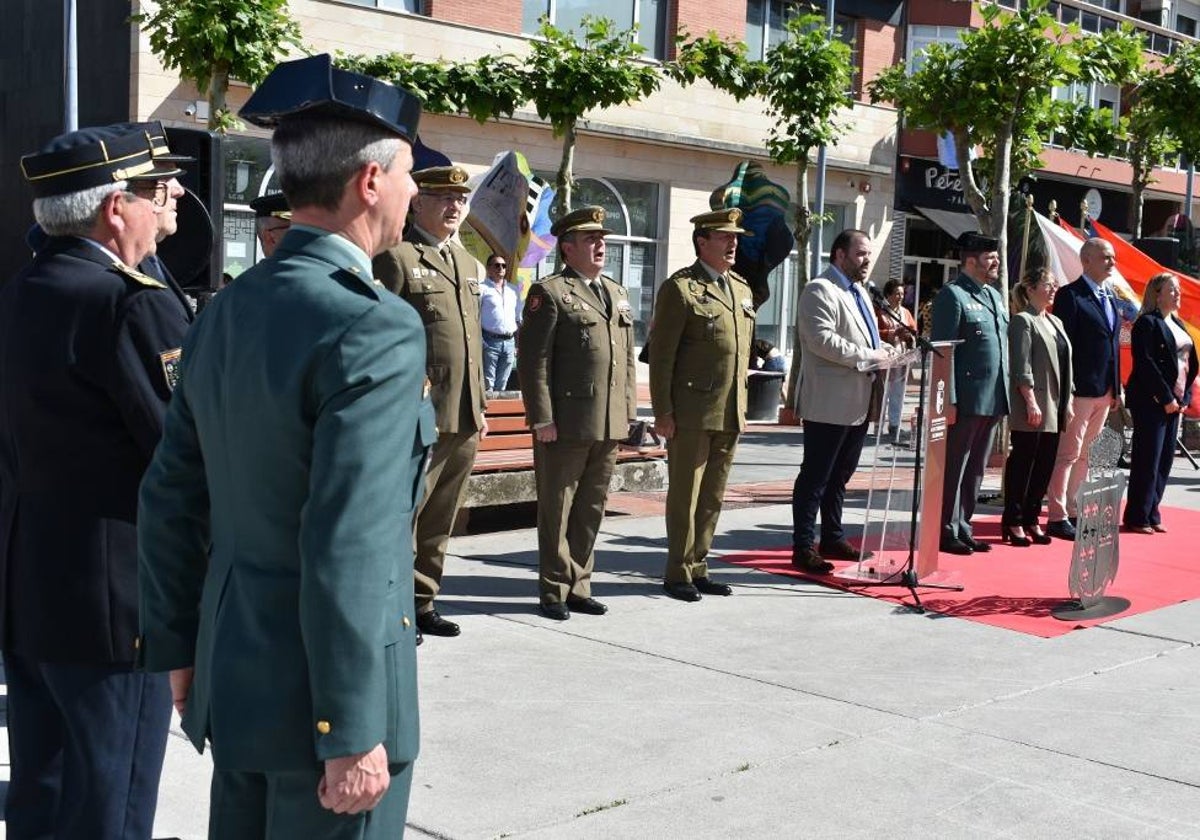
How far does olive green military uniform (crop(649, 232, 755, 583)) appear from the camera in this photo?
7551 mm

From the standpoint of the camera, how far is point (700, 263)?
7738 millimetres

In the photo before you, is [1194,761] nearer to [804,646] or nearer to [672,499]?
[804,646]

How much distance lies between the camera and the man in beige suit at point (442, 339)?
6.36 meters

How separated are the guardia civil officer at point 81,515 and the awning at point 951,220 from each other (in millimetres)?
28301

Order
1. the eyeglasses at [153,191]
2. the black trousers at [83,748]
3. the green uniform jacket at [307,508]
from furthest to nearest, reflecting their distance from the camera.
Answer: the eyeglasses at [153,191]
the black trousers at [83,748]
the green uniform jacket at [307,508]

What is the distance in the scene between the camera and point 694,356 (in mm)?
7562

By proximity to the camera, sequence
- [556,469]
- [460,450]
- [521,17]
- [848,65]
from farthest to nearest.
A: [521,17]
[848,65]
[556,469]
[460,450]

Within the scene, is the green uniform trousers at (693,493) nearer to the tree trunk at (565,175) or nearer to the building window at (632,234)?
the tree trunk at (565,175)

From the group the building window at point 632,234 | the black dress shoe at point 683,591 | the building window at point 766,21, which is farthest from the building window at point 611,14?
the black dress shoe at point 683,591

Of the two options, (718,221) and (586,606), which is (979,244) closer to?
(718,221)

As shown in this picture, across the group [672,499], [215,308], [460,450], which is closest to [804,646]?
[672,499]

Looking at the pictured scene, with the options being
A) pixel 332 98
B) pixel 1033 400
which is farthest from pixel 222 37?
pixel 332 98

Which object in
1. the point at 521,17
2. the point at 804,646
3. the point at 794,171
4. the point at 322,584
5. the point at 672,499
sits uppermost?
the point at 521,17

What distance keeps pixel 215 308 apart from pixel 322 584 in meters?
0.54
